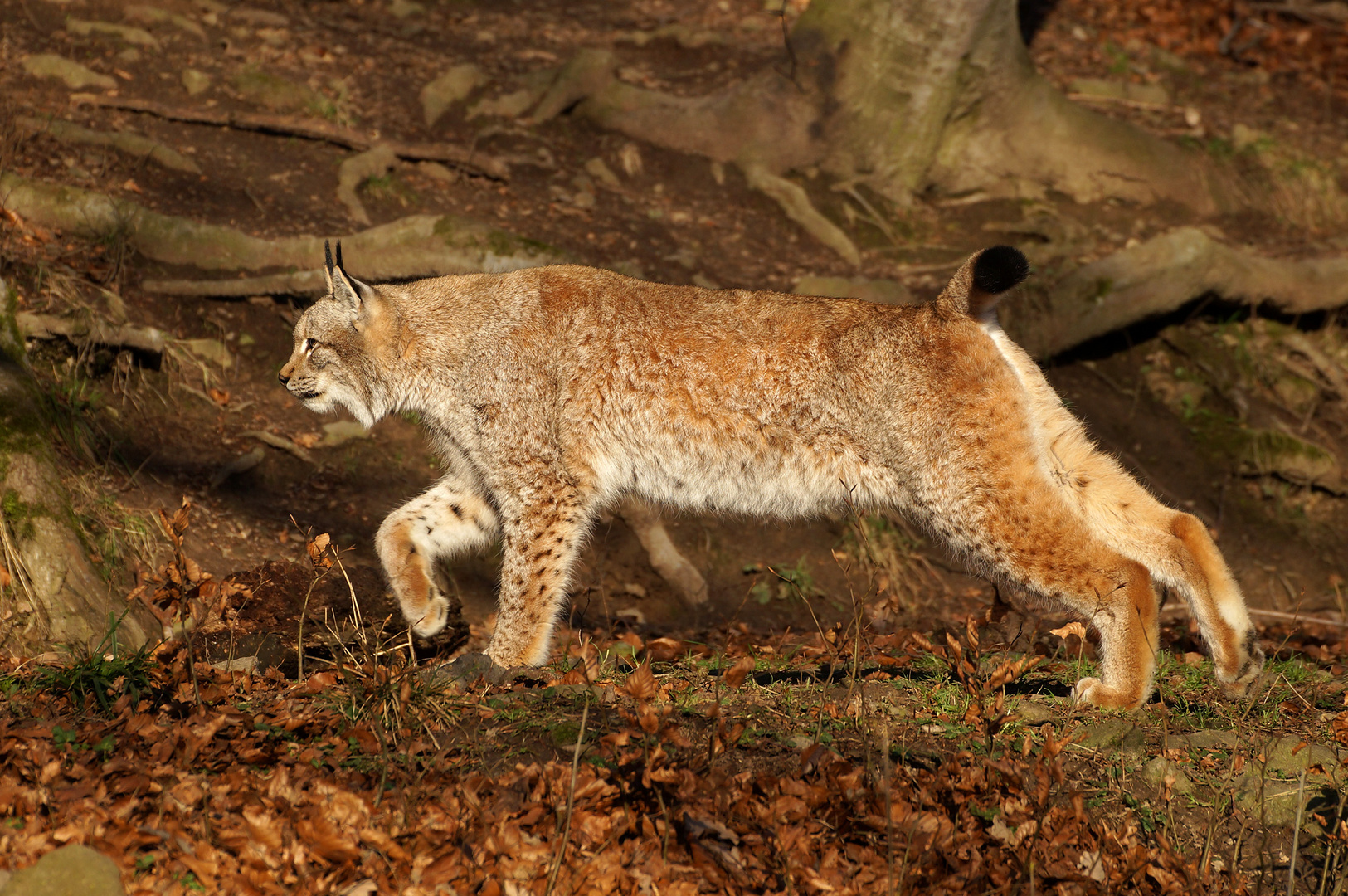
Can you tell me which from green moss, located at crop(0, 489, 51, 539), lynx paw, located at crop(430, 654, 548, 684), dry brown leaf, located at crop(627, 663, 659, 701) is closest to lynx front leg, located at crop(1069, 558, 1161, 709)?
dry brown leaf, located at crop(627, 663, 659, 701)

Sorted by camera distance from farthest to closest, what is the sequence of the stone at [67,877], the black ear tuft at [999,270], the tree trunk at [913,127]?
the tree trunk at [913,127] → the black ear tuft at [999,270] → the stone at [67,877]

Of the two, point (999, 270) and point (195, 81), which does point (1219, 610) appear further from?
point (195, 81)

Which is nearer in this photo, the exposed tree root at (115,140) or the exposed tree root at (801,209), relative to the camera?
the exposed tree root at (115,140)

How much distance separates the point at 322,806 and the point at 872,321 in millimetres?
3451

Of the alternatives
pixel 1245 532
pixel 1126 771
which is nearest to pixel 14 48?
pixel 1126 771

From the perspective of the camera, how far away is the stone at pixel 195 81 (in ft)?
33.3

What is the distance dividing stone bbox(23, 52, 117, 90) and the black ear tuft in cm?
844

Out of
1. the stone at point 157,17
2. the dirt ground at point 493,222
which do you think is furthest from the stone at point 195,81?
the stone at point 157,17

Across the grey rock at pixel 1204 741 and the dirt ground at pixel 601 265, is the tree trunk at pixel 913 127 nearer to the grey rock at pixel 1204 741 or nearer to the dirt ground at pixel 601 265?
the dirt ground at pixel 601 265

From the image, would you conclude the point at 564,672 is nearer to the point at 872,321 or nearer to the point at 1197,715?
the point at 872,321

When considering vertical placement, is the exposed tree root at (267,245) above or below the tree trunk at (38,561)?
above

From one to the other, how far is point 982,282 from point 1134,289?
15.9 feet

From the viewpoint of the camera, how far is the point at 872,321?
536 cm

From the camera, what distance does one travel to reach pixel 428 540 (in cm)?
588
